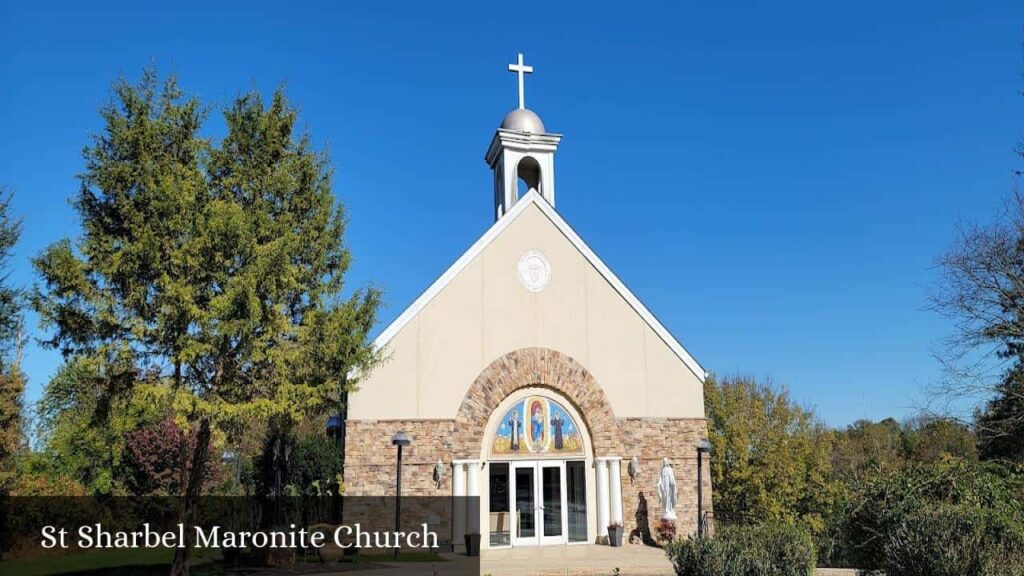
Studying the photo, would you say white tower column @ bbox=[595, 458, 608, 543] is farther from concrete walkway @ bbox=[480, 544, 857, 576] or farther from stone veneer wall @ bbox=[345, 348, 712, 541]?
concrete walkway @ bbox=[480, 544, 857, 576]

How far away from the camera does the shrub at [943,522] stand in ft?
25.9

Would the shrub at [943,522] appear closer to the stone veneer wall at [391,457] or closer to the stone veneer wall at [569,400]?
the stone veneer wall at [569,400]

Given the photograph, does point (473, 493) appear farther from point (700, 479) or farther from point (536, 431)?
point (700, 479)

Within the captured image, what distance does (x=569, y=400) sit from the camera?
69.7 ft

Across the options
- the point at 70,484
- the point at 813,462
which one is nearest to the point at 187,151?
the point at 70,484

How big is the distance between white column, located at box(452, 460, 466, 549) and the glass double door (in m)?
1.48

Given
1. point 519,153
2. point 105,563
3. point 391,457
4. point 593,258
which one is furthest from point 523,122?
point 105,563

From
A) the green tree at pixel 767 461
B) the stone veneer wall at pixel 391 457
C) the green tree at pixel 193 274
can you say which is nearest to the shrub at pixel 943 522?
the green tree at pixel 193 274

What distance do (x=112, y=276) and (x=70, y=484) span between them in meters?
14.6

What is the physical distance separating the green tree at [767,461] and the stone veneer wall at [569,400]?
1550 centimetres

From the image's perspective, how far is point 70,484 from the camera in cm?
2411

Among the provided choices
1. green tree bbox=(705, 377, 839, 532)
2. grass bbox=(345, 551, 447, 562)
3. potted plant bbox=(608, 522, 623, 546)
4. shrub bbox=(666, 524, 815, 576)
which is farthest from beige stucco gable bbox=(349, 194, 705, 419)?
green tree bbox=(705, 377, 839, 532)

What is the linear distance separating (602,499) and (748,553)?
420 inches

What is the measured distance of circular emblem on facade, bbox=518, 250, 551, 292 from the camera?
71.6ft
